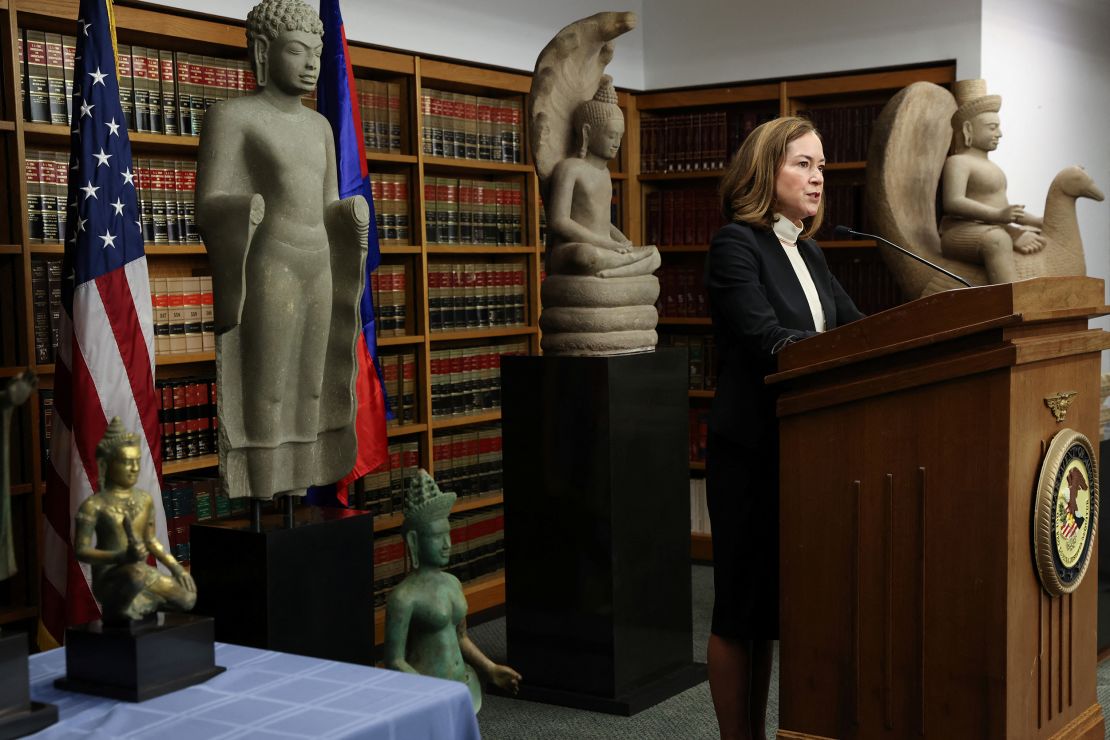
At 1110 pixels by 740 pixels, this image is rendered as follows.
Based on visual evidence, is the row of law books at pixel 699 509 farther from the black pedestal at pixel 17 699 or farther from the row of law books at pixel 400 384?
the black pedestal at pixel 17 699

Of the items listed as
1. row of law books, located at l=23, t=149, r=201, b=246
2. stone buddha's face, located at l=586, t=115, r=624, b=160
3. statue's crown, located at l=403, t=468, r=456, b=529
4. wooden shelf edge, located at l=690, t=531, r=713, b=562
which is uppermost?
stone buddha's face, located at l=586, t=115, r=624, b=160

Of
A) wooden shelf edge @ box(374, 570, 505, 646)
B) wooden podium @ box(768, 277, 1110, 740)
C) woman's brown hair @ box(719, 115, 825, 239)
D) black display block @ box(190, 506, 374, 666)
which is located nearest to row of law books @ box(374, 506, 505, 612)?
wooden shelf edge @ box(374, 570, 505, 646)

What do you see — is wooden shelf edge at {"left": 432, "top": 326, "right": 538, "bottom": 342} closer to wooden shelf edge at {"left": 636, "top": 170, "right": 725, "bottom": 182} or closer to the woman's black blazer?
wooden shelf edge at {"left": 636, "top": 170, "right": 725, "bottom": 182}

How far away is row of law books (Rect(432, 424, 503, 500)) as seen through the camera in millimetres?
5000

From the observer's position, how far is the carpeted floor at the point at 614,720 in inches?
142

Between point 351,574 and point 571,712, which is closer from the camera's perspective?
point 351,574

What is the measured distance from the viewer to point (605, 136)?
12.8ft

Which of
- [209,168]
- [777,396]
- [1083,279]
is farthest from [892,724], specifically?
[209,168]

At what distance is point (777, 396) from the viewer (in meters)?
2.65

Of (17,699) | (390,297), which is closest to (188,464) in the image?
(390,297)

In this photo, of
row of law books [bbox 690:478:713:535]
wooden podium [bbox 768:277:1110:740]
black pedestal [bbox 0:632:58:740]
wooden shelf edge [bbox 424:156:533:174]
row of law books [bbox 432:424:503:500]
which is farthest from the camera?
row of law books [bbox 690:478:713:535]

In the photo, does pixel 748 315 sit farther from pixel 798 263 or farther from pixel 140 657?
pixel 140 657

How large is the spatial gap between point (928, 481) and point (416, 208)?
2976 millimetres

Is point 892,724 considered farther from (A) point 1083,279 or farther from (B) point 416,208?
(B) point 416,208
